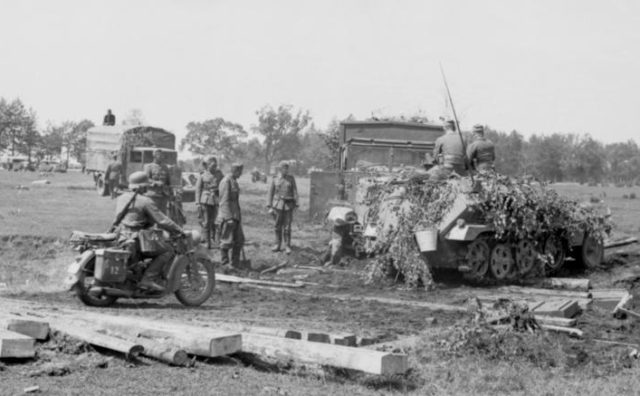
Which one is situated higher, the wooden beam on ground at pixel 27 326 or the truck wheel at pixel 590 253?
the truck wheel at pixel 590 253

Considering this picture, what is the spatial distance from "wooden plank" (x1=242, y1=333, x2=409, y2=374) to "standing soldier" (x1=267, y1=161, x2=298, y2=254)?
962 centimetres

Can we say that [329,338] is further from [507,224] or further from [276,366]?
[507,224]

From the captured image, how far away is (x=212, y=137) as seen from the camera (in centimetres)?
6806

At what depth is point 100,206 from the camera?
25.4 meters

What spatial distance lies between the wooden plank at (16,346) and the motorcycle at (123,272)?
10.9 ft

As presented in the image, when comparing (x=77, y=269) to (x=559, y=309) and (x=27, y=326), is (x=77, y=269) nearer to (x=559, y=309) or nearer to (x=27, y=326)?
(x=27, y=326)

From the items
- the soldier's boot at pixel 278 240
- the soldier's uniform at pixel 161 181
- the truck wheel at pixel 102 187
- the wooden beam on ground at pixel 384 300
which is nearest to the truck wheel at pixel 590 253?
the wooden beam on ground at pixel 384 300

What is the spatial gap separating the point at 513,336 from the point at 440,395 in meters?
1.69

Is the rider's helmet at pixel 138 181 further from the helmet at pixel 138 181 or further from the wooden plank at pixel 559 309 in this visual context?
the wooden plank at pixel 559 309

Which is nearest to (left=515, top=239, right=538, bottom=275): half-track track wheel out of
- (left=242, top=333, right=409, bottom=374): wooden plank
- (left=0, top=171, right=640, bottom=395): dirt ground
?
(left=0, top=171, right=640, bottom=395): dirt ground

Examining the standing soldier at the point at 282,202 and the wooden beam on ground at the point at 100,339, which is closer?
the wooden beam on ground at the point at 100,339

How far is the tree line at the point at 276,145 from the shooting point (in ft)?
221

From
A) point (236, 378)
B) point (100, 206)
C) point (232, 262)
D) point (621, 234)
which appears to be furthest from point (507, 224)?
point (100, 206)

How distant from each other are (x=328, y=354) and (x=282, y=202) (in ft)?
34.4
